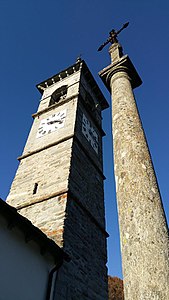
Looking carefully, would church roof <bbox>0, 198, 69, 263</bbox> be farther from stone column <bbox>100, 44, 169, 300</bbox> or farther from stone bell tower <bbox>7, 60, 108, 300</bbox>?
stone column <bbox>100, 44, 169, 300</bbox>

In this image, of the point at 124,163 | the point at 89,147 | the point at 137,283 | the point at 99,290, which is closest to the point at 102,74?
the point at 124,163

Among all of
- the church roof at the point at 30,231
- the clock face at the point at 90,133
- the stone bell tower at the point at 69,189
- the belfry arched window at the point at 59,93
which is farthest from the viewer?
the belfry arched window at the point at 59,93

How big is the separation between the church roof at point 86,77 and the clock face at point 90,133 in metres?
4.52

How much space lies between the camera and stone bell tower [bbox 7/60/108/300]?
5879 mm

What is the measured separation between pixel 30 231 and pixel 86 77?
12254 mm

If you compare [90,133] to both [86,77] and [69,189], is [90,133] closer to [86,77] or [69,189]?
[69,189]

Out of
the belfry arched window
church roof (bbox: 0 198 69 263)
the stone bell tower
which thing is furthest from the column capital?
the belfry arched window

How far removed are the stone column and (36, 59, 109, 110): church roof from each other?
1205cm

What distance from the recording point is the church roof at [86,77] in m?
15.2

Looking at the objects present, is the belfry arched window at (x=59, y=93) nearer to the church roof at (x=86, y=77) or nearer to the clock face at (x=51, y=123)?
the church roof at (x=86, y=77)

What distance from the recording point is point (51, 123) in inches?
434

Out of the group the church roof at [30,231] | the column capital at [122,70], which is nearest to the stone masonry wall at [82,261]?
the church roof at [30,231]

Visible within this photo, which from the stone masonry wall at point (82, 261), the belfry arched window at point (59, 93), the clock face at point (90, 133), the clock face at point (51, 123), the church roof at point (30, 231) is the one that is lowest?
the stone masonry wall at point (82, 261)

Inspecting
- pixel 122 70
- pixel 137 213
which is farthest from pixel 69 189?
pixel 137 213
